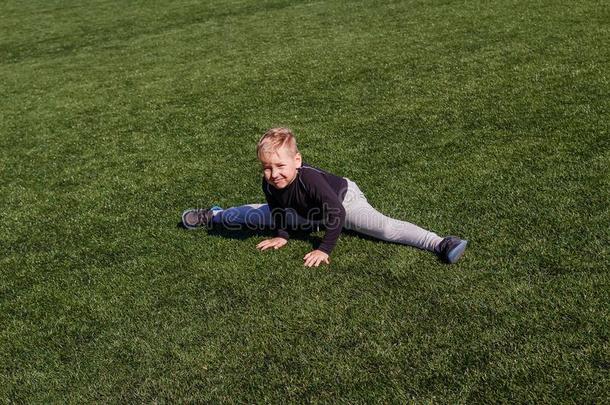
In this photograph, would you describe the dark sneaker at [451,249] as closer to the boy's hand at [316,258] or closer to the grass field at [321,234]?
the grass field at [321,234]

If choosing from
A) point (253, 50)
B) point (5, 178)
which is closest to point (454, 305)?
point (5, 178)

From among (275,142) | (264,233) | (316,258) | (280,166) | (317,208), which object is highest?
(275,142)

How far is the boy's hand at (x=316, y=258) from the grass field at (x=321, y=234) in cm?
5

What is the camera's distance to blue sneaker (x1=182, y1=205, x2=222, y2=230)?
4.55 metres

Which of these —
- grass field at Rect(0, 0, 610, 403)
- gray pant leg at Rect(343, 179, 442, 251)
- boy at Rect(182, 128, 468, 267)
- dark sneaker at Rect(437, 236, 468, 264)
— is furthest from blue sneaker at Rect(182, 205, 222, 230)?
dark sneaker at Rect(437, 236, 468, 264)

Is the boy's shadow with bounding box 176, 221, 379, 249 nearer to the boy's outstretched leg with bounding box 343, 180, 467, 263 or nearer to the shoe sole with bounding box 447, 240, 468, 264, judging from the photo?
the boy's outstretched leg with bounding box 343, 180, 467, 263

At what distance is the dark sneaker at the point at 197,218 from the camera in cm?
455

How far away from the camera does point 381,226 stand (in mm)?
3965

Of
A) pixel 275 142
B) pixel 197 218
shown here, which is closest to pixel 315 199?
pixel 275 142

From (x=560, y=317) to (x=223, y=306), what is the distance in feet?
6.07

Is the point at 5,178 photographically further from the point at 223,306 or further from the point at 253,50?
the point at 253,50

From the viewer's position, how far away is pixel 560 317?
122 inches

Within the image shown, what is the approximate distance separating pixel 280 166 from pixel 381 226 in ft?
2.52

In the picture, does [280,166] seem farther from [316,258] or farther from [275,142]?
[316,258]
